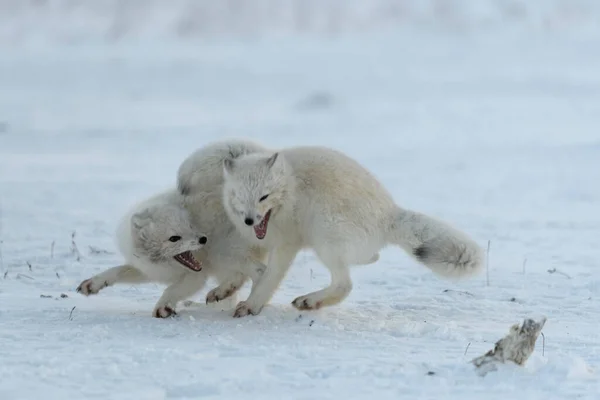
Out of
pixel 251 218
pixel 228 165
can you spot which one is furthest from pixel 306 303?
pixel 228 165

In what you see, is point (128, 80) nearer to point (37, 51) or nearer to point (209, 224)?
point (37, 51)

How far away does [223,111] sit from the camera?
1134 inches

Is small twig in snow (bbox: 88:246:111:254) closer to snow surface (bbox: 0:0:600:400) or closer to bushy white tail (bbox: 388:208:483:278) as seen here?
snow surface (bbox: 0:0:600:400)

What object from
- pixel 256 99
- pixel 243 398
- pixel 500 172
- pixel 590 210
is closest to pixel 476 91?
pixel 256 99

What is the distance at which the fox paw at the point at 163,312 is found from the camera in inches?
236

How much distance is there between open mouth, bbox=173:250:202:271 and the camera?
20.4 ft

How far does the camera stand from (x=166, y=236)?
6.15 metres

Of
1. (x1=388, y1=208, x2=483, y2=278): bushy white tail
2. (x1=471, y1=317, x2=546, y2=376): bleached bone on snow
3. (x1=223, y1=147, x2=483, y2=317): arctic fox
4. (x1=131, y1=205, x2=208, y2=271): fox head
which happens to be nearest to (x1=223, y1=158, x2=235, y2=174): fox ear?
(x1=223, y1=147, x2=483, y2=317): arctic fox

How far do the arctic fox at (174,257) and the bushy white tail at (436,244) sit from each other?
0.95m

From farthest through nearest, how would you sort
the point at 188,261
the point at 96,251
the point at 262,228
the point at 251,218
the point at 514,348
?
the point at 96,251 → the point at 188,261 → the point at 262,228 → the point at 251,218 → the point at 514,348

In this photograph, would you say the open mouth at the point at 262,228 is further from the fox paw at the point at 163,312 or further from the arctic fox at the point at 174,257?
the fox paw at the point at 163,312

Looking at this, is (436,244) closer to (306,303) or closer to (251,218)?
(306,303)

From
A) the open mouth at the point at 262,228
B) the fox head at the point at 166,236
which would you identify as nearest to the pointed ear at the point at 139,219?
the fox head at the point at 166,236

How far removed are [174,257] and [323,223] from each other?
3.49 ft
